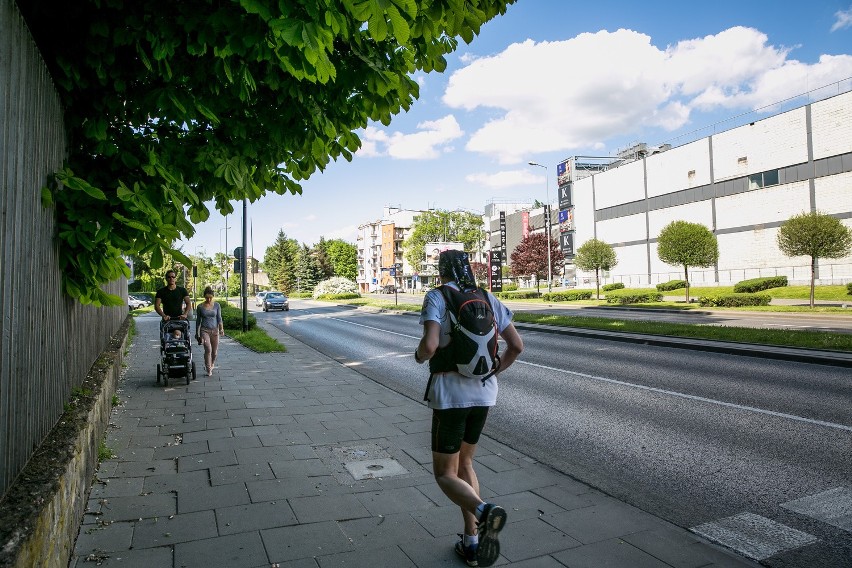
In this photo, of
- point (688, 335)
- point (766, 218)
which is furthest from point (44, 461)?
point (766, 218)

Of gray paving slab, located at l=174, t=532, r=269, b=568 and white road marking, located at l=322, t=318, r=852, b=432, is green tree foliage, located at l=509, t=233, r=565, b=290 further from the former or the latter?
gray paving slab, located at l=174, t=532, r=269, b=568

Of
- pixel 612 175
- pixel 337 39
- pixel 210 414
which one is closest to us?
pixel 337 39

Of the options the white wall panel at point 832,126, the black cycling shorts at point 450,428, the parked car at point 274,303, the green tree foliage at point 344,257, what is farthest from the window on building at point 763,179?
the green tree foliage at point 344,257

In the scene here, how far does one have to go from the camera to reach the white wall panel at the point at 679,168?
156 feet

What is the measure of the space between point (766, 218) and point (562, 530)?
4646 centimetres

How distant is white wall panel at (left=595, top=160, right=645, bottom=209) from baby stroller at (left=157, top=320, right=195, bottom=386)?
2113 inches

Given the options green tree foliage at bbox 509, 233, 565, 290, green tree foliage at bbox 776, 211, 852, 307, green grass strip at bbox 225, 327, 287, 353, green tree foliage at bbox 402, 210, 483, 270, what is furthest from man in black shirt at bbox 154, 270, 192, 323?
green tree foliage at bbox 402, 210, 483, 270

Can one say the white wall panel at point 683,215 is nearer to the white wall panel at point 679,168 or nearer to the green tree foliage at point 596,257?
the white wall panel at point 679,168

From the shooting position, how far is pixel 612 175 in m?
59.7

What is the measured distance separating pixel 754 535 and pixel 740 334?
11.5 meters

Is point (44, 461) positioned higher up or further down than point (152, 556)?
higher up

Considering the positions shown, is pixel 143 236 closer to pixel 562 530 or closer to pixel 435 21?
pixel 435 21

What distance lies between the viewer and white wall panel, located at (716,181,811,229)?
3938 centimetres

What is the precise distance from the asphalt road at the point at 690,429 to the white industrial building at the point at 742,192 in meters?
34.6
